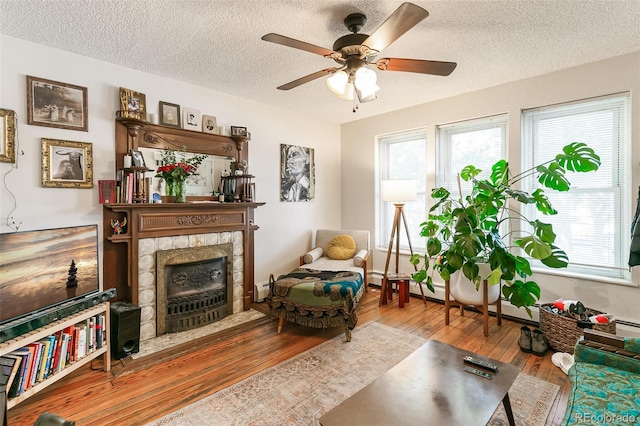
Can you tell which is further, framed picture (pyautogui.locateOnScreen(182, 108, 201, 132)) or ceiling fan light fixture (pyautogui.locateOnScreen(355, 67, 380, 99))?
framed picture (pyautogui.locateOnScreen(182, 108, 201, 132))

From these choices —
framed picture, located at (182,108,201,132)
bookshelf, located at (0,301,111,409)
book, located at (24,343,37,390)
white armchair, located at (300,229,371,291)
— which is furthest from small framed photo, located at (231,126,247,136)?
book, located at (24,343,37,390)

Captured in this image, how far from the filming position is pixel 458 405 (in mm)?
1417

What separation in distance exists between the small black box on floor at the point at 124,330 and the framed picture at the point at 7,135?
4.67 ft

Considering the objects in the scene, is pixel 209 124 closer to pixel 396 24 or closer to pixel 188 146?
pixel 188 146

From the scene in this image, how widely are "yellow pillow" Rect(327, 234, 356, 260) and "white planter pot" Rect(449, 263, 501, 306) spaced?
4.73 ft

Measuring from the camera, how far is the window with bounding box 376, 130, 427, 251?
4309mm

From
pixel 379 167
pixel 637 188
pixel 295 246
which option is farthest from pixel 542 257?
pixel 295 246

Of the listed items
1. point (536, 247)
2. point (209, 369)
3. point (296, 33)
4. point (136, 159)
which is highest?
point (296, 33)

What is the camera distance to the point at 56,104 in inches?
100

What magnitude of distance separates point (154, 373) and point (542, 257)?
3.30m

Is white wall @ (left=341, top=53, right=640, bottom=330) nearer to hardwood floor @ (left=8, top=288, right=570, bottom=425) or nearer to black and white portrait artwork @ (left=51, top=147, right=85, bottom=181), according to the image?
hardwood floor @ (left=8, top=288, right=570, bottom=425)

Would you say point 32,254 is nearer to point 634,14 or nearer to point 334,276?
point 334,276

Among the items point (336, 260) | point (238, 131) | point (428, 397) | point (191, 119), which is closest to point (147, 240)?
point (191, 119)

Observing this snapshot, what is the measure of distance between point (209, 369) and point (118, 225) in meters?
1.58
